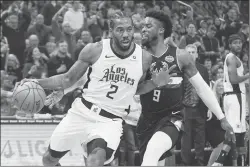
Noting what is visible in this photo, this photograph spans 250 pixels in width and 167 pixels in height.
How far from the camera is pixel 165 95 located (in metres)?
7.05

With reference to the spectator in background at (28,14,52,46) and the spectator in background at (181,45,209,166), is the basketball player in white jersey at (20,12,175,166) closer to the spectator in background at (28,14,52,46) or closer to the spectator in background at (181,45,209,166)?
the spectator in background at (181,45,209,166)

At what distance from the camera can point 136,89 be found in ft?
22.0

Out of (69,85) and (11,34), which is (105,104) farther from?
(11,34)

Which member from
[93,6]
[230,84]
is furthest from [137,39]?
[93,6]

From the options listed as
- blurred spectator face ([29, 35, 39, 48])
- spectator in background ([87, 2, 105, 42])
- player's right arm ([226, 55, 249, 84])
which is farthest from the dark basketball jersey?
spectator in background ([87, 2, 105, 42])

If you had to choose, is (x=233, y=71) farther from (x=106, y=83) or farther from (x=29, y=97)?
(x=29, y=97)

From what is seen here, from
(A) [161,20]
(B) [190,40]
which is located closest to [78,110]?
(A) [161,20]

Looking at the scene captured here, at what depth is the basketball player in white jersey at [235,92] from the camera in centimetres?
1016

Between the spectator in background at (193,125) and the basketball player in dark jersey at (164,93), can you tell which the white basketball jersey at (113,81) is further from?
the spectator in background at (193,125)

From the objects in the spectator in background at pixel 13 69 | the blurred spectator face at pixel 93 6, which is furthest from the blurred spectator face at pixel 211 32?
the spectator in background at pixel 13 69

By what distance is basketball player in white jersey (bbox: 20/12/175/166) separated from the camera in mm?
6516

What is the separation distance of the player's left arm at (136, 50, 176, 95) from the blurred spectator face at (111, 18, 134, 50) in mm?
324

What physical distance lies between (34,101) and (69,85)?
47 centimetres

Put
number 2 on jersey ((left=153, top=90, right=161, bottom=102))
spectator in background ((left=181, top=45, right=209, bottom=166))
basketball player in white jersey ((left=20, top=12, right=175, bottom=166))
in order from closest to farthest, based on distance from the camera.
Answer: basketball player in white jersey ((left=20, top=12, right=175, bottom=166)), number 2 on jersey ((left=153, top=90, right=161, bottom=102)), spectator in background ((left=181, top=45, right=209, bottom=166))
